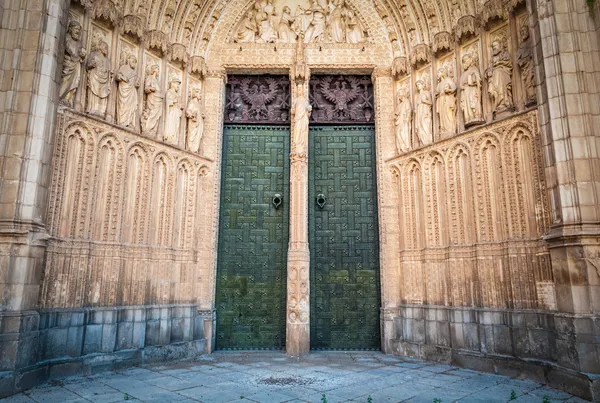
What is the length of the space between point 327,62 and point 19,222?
7508 mm

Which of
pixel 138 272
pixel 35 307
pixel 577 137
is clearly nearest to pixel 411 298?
pixel 577 137

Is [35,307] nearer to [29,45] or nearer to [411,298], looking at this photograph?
[29,45]

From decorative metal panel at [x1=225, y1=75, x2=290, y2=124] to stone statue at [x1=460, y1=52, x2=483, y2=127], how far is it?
4.16 m

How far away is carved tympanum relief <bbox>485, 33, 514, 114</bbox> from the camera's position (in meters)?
7.59

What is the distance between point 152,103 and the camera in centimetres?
864

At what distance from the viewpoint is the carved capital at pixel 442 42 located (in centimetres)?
877

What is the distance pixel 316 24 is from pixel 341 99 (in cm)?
208

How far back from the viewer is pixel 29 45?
633 cm

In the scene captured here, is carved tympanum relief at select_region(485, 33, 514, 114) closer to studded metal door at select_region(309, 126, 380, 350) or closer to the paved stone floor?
studded metal door at select_region(309, 126, 380, 350)

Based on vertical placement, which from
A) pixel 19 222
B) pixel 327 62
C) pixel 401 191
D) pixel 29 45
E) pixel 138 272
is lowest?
pixel 138 272

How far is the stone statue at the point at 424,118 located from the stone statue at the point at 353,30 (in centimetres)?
250

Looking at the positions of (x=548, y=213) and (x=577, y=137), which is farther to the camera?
(x=548, y=213)

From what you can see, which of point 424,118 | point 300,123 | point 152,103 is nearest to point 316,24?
point 300,123

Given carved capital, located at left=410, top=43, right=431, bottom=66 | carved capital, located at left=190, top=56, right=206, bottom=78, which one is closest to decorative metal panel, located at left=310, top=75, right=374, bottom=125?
carved capital, located at left=410, top=43, right=431, bottom=66
